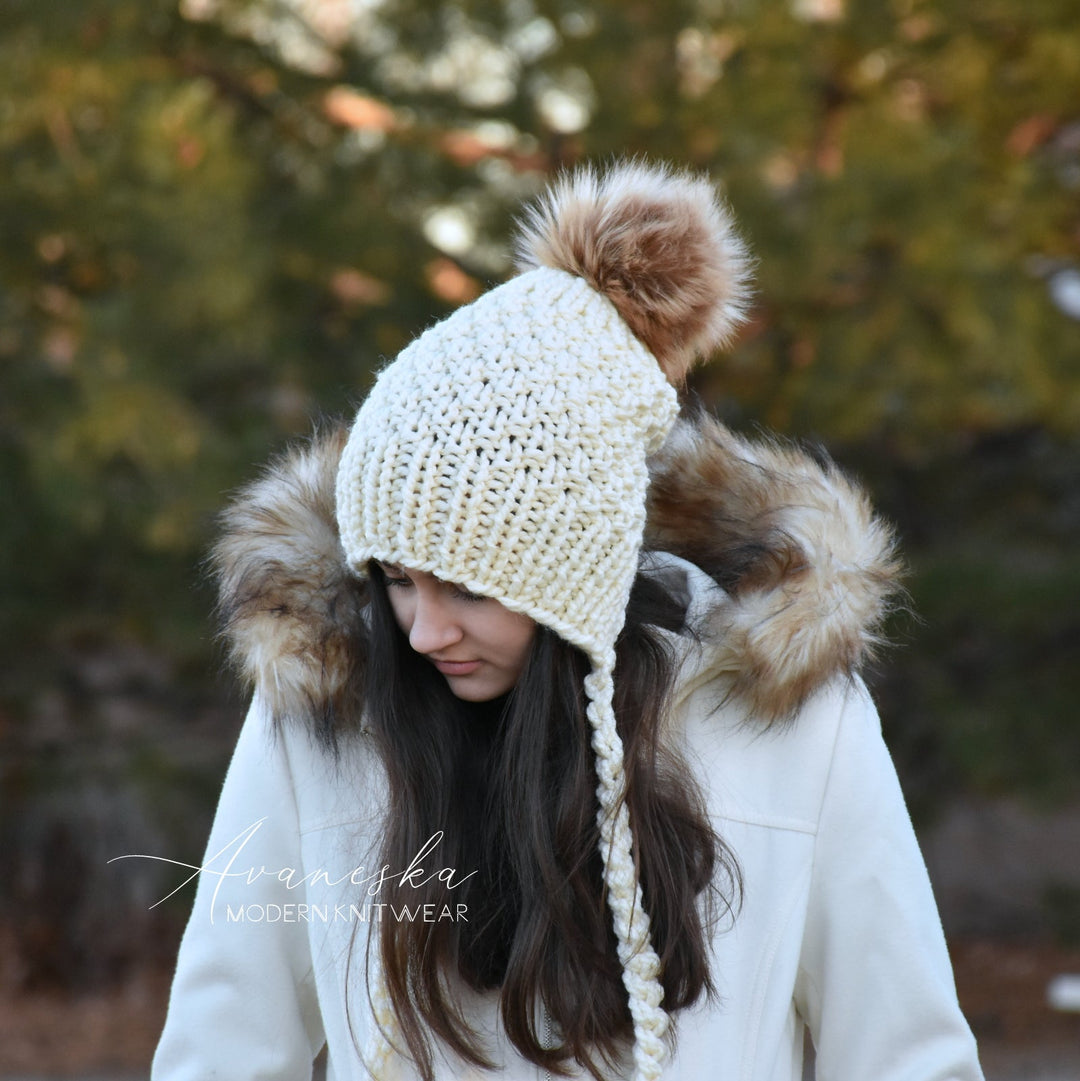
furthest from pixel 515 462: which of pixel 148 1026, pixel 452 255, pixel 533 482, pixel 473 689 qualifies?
pixel 148 1026

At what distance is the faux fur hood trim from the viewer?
1.78 m

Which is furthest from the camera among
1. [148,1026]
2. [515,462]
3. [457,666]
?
[148,1026]

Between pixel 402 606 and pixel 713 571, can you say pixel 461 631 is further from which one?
pixel 713 571

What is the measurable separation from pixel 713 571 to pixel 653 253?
1.48 ft

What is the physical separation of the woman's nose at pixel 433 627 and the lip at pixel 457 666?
4cm

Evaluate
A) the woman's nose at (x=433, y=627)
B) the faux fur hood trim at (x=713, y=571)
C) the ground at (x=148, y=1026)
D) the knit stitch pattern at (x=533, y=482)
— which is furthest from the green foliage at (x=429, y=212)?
the woman's nose at (x=433, y=627)

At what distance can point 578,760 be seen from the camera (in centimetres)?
175

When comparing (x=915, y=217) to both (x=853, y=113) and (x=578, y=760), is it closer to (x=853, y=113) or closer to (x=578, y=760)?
(x=853, y=113)

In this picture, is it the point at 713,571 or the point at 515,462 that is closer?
the point at 515,462

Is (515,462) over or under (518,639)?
over

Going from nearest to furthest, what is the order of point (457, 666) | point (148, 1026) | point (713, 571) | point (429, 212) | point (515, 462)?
1. point (515, 462)
2. point (457, 666)
3. point (713, 571)
4. point (429, 212)
5. point (148, 1026)

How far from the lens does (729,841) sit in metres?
1.78

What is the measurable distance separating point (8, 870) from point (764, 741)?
4761mm

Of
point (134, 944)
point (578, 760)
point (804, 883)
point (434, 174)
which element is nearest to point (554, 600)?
point (578, 760)
